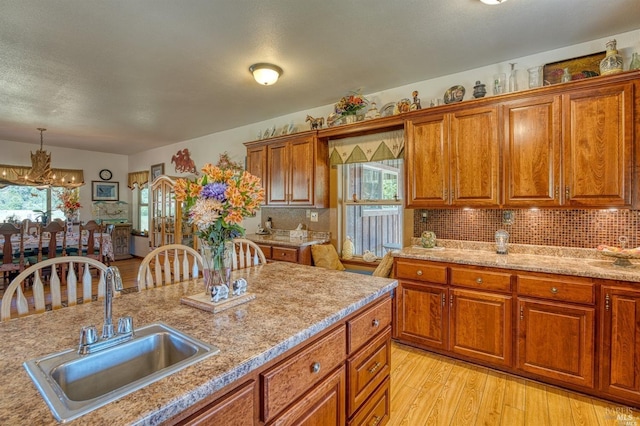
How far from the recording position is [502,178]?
8.33 ft

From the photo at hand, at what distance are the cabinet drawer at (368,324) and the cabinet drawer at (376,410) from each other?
0.33 metres

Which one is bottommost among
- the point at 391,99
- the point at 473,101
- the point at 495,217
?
the point at 495,217

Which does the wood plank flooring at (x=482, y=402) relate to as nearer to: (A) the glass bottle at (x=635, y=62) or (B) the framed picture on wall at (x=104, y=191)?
(A) the glass bottle at (x=635, y=62)

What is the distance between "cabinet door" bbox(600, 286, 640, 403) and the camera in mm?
1941

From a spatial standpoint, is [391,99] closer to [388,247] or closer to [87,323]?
[388,247]

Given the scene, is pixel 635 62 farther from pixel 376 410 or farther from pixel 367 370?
pixel 376 410

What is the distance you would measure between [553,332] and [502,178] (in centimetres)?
119

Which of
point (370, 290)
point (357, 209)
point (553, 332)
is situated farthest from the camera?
point (357, 209)

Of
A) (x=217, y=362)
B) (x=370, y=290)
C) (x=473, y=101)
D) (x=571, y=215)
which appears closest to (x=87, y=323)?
(x=217, y=362)

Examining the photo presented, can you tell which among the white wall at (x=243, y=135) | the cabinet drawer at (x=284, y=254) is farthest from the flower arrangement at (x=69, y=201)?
the cabinet drawer at (x=284, y=254)

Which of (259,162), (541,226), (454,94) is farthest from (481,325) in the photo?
(259,162)

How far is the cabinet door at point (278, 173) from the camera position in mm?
4051

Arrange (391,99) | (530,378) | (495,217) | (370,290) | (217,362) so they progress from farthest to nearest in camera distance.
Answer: (391,99)
(495,217)
(530,378)
(370,290)
(217,362)

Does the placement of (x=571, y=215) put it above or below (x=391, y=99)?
below
